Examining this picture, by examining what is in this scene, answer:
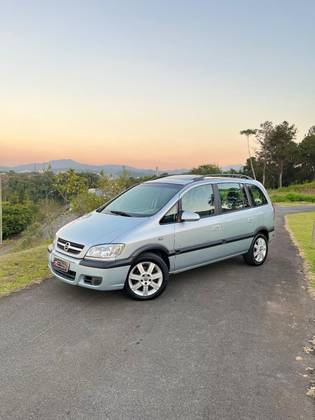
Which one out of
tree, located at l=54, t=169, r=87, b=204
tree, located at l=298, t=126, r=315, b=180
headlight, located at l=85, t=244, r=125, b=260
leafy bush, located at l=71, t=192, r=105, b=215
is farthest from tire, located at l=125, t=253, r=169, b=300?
tree, located at l=298, t=126, r=315, b=180

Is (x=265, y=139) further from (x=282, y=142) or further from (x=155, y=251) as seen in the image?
(x=155, y=251)

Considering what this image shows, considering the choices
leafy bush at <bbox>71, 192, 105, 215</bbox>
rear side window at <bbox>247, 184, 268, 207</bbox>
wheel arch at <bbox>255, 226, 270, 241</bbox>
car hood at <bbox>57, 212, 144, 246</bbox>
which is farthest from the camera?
leafy bush at <bbox>71, 192, 105, 215</bbox>

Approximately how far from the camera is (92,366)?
3.23 m

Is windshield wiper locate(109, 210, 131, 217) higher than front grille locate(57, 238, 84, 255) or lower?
higher

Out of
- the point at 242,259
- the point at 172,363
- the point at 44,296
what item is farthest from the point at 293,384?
the point at 242,259

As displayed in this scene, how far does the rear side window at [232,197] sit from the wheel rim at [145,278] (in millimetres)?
1916

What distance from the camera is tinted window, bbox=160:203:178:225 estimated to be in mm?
5204

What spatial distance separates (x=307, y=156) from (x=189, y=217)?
2426 inches

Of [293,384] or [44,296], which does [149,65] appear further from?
[293,384]

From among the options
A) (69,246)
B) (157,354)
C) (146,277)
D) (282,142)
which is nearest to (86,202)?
(69,246)

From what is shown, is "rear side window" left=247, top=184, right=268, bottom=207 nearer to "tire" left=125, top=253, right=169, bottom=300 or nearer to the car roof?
the car roof

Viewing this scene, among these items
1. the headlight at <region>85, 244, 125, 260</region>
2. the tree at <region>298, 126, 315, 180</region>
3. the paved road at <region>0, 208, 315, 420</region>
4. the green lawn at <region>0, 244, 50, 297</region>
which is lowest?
the paved road at <region>0, 208, 315, 420</region>

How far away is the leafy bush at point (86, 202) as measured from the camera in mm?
13172

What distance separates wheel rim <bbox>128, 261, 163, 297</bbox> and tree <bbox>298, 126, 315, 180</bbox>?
60.6m
